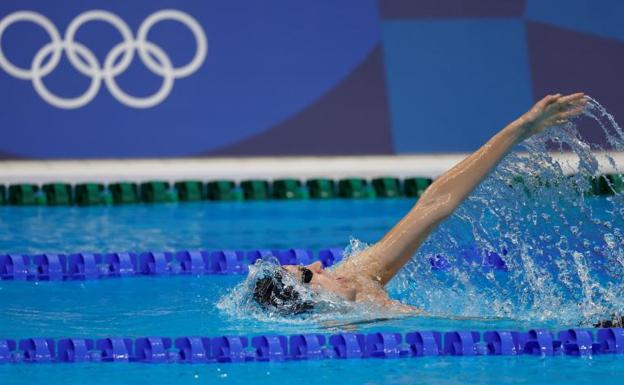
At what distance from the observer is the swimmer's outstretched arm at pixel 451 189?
439cm

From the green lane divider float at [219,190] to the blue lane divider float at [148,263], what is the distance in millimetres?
2244

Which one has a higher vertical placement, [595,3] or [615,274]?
[595,3]

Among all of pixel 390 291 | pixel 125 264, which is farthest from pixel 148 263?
pixel 390 291

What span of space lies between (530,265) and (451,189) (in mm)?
1003

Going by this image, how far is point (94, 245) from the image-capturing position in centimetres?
696

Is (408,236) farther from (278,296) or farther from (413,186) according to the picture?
(413,186)

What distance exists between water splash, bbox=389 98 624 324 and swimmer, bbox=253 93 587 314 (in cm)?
25

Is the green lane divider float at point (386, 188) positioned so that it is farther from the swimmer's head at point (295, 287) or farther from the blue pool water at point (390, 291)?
the swimmer's head at point (295, 287)

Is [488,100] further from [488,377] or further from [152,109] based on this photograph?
[488,377]

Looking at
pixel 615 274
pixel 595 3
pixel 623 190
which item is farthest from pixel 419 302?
pixel 595 3

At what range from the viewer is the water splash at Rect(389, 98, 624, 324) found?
502cm

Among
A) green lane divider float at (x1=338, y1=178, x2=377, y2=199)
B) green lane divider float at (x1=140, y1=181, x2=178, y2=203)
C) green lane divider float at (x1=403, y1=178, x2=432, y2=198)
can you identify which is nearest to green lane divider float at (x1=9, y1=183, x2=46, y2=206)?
green lane divider float at (x1=140, y1=181, x2=178, y2=203)

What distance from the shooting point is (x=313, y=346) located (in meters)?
4.49

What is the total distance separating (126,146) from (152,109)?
337mm
